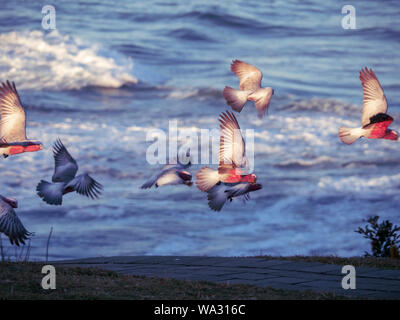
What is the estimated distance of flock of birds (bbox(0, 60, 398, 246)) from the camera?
762 cm

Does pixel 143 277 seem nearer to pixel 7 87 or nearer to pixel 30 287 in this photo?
pixel 30 287

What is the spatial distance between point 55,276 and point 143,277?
1.10 meters

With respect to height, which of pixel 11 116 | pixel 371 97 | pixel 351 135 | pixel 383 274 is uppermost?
pixel 11 116

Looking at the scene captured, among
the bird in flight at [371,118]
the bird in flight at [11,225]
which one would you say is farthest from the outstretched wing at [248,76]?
the bird in flight at [11,225]

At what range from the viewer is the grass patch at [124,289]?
8.18m

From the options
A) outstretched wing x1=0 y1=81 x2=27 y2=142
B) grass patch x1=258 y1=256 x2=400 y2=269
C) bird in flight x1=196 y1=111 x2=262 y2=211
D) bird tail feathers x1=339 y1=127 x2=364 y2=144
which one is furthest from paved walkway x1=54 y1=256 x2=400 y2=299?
outstretched wing x1=0 y1=81 x2=27 y2=142

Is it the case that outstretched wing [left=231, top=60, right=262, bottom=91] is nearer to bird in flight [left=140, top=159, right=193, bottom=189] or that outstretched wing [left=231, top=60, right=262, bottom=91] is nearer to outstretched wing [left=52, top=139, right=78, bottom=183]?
bird in flight [left=140, top=159, right=193, bottom=189]

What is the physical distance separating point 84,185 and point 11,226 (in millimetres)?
978

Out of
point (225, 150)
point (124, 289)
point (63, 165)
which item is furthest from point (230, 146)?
point (63, 165)

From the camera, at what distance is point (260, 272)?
10234mm

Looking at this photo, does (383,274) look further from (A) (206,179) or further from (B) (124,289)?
(B) (124,289)

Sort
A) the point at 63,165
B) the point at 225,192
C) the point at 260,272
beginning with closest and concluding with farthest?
the point at 225,192
the point at 63,165
the point at 260,272
